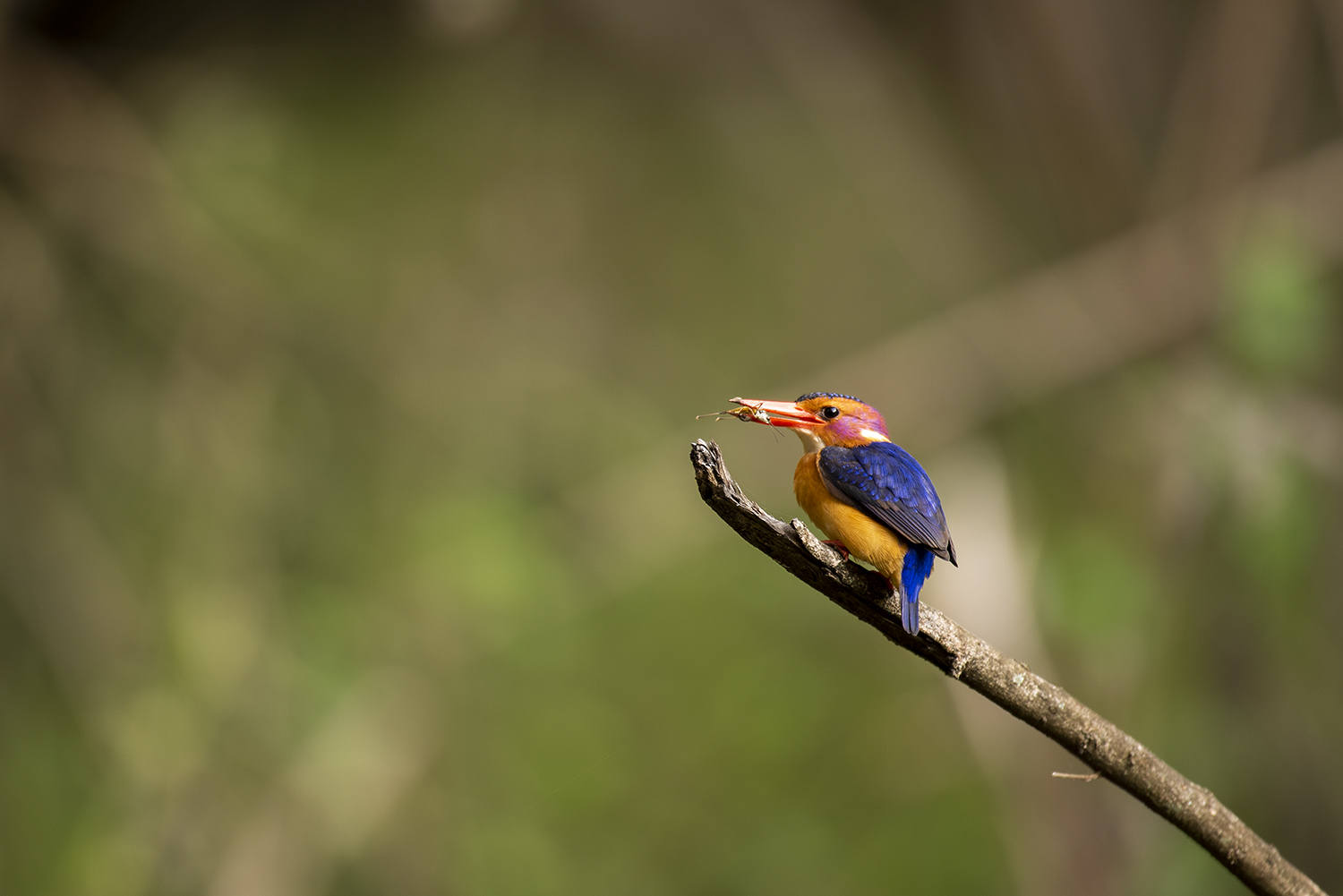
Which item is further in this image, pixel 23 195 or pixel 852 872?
pixel 852 872

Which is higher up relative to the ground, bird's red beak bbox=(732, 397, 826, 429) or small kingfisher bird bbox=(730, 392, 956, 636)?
bird's red beak bbox=(732, 397, 826, 429)

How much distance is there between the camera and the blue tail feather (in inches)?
35.2

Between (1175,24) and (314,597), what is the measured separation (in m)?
4.47

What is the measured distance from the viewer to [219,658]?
311cm

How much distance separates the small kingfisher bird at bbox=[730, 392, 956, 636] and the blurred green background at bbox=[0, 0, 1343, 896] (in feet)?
6.19

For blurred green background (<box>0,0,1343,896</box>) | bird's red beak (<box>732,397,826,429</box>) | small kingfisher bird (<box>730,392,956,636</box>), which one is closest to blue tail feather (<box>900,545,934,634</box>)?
small kingfisher bird (<box>730,392,956,636</box>)

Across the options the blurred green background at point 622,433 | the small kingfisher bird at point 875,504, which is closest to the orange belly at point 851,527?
the small kingfisher bird at point 875,504

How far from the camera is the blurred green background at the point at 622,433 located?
311 centimetres

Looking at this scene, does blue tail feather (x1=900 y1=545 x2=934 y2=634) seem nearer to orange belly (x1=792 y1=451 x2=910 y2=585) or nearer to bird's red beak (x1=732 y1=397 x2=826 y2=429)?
orange belly (x1=792 y1=451 x2=910 y2=585)

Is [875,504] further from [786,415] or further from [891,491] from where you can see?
[786,415]

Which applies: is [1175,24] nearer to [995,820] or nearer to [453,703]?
[995,820]

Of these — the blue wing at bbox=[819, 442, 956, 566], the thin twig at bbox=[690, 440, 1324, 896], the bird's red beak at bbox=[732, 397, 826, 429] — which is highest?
the bird's red beak at bbox=[732, 397, 826, 429]

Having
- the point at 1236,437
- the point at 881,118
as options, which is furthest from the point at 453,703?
the point at 881,118

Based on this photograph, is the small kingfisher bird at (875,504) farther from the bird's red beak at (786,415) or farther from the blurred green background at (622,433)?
the blurred green background at (622,433)
